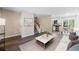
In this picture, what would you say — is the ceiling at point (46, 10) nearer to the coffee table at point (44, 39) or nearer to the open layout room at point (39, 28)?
the open layout room at point (39, 28)

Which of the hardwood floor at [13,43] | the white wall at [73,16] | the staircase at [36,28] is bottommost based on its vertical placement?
the hardwood floor at [13,43]

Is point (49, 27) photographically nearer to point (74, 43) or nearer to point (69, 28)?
point (69, 28)

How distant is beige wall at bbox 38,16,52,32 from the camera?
5.49 ft

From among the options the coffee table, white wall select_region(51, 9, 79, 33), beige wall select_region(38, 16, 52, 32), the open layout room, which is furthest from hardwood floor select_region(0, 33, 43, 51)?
white wall select_region(51, 9, 79, 33)

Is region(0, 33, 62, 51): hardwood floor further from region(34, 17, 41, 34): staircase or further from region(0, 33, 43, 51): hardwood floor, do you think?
region(34, 17, 41, 34): staircase

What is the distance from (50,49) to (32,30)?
0.47m

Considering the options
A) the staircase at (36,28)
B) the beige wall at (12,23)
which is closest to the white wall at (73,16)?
the staircase at (36,28)

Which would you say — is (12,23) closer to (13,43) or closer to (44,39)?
(13,43)

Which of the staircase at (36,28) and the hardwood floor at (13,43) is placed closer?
the hardwood floor at (13,43)

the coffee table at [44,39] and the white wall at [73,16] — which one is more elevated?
the white wall at [73,16]

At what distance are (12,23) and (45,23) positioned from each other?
59 cm

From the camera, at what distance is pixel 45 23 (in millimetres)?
1688

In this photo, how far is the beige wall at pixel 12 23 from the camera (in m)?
1.56
